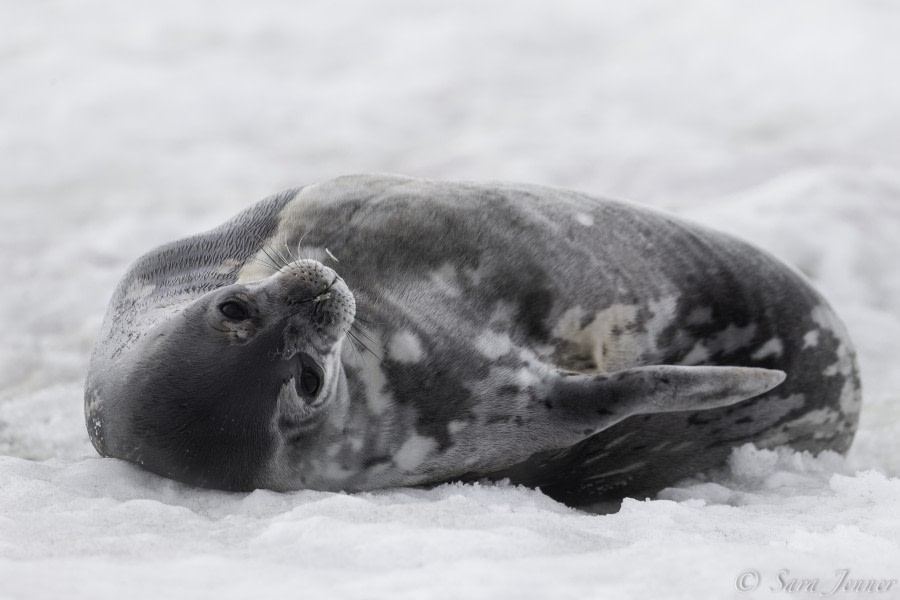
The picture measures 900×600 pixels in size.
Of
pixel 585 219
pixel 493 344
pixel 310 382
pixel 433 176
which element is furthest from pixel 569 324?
pixel 433 176

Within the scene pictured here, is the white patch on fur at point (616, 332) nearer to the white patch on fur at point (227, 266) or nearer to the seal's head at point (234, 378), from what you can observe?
the seal's head at point (234, 378)

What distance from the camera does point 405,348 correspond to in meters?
2.74

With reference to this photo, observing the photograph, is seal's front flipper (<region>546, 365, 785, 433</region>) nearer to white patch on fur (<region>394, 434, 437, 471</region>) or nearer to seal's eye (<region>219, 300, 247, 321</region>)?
white patch on fur (<region>394, 434, 437, 471</region>)

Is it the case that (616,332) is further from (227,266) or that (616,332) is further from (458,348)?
(227,266)

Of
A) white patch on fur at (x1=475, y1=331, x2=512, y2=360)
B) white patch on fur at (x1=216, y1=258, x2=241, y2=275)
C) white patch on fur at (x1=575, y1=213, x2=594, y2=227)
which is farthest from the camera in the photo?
white patch on fur at (x1=575, y1=213, x2=594, y2=227)

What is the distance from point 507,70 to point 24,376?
4.47 meters

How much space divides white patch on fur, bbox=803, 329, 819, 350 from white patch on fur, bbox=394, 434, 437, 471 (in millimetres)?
1248

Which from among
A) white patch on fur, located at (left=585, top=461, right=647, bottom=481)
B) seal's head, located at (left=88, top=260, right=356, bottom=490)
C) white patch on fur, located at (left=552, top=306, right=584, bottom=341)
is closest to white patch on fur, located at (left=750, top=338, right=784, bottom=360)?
→ white patch on fur, located at (left=585, top=461, right=647, bottom=481)

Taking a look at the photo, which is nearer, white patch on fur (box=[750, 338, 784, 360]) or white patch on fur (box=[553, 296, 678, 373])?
white patch on fur (box=[553, 296, 678, 373])

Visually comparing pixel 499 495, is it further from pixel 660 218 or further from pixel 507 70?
pixel 507 70

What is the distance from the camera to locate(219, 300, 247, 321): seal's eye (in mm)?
2490

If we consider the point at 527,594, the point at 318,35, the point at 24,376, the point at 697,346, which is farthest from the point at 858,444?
the point at 318,35

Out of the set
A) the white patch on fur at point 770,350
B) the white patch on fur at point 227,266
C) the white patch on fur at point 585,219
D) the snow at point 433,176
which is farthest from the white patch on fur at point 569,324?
the white patch on fur at point 227,266

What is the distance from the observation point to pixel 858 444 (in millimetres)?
3666
